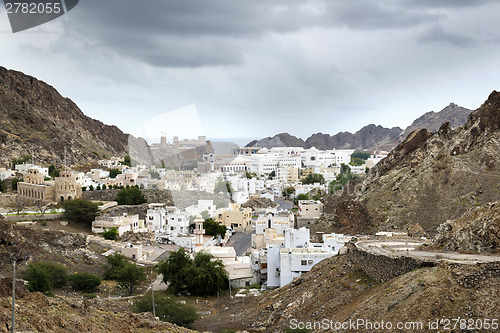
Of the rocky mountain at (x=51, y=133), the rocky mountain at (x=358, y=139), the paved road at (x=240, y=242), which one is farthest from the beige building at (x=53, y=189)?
the rocky mountain at (x=358, y=139)

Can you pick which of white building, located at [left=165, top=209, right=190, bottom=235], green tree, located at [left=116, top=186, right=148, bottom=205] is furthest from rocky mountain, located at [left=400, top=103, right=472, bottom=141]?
white building, located at [left=165, top=209, right=190, bottom=235]

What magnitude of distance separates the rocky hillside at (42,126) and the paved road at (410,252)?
41360 millimetres

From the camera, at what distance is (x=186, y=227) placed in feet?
101

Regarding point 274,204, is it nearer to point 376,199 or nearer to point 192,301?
point 376,199

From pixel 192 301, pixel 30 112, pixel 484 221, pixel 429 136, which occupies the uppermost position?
pixel 30 112

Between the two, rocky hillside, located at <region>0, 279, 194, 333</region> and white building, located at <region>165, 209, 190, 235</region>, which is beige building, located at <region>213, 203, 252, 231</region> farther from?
rocky hillside, located at <region>0, 279, 194, 333</region>

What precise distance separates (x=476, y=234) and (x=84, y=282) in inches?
521

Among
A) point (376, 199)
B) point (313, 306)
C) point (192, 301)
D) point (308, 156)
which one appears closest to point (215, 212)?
point (376, 199)

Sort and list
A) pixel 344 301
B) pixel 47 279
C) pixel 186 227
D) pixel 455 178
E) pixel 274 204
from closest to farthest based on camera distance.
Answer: pixel 344 301 → pixel 47 279 → pixel 455 178 → pixel 186 227 → pixel 274 204

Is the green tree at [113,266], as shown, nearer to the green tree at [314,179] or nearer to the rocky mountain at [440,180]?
the rocky mountain at [440,180]

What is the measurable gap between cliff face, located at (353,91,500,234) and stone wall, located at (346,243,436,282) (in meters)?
11.0

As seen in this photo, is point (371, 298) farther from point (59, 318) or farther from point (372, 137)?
point (372, 137)

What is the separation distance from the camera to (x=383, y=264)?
10773mm

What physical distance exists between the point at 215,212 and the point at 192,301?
678 inches
